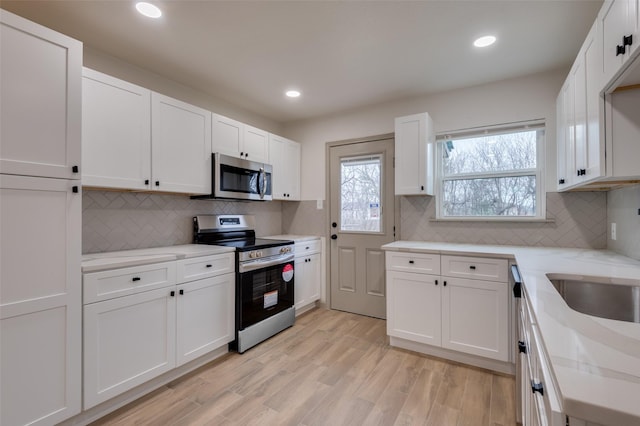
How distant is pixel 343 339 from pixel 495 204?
2.02 m

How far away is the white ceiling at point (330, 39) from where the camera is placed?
186 centimetres

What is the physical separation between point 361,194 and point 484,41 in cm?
193

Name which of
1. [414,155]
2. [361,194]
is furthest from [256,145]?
[414,155]

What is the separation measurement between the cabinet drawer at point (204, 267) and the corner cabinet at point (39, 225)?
647 mm

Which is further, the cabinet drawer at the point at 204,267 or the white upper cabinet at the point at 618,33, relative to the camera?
the cabinet drawer at the point at 204,267

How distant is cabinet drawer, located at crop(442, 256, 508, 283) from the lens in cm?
228

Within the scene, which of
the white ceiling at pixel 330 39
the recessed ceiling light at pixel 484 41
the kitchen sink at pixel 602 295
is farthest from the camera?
the recessed ceiling light at pixel 484 41

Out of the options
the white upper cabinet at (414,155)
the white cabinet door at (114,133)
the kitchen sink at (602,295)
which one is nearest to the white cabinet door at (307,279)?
the white upper cabinet at (414,155)

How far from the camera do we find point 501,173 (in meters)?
2.89

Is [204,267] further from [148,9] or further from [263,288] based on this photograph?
[148,9]

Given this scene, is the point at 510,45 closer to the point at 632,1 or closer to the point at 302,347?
the point at 632,1

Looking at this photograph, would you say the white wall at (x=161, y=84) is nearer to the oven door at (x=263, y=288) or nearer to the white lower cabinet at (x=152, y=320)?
the white lower cabinet at (x=152, y=320)

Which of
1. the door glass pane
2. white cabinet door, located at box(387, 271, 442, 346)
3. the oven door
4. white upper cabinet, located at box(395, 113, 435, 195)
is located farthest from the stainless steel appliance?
white cabinet door, located at box(387, 271, 442, 346)

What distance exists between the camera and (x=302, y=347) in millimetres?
2748
